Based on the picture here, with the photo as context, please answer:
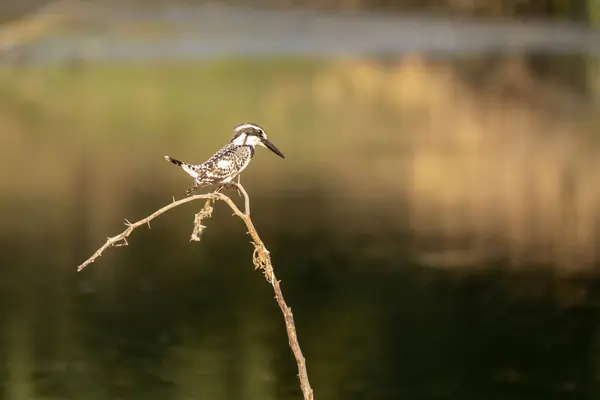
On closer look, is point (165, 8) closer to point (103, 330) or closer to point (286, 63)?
point (286, 63)

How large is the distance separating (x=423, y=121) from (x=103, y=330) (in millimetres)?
30195

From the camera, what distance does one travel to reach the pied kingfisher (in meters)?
8.47

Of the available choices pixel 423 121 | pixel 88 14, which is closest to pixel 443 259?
pixel 423 121

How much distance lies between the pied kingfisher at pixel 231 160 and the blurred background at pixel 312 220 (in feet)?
31.7

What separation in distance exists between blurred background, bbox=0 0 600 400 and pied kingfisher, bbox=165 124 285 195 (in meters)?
9.67

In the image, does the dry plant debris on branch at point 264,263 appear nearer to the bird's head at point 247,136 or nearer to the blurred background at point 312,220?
the bird's head at point 247,136

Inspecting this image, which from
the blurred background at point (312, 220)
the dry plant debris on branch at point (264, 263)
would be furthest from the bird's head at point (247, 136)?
the blurred background at point (312, 220)

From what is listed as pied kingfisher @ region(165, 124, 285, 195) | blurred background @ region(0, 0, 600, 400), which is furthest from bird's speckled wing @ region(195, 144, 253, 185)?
blurred background @ region(0, 0, 600, 400)

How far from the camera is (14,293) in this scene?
77.4 feet

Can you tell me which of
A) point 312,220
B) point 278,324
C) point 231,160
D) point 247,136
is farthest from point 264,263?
point 312,220

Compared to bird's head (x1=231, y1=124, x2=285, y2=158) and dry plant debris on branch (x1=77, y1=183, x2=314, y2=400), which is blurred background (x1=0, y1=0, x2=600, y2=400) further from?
dry plant debris on branch (x1=77, y1=183, x2=314, y2=400)

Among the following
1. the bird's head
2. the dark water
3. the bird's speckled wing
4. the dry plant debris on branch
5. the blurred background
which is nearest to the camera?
the dry plant debris on branch

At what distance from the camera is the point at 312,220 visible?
97.1 feet

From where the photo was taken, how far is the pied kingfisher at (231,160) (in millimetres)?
8469
